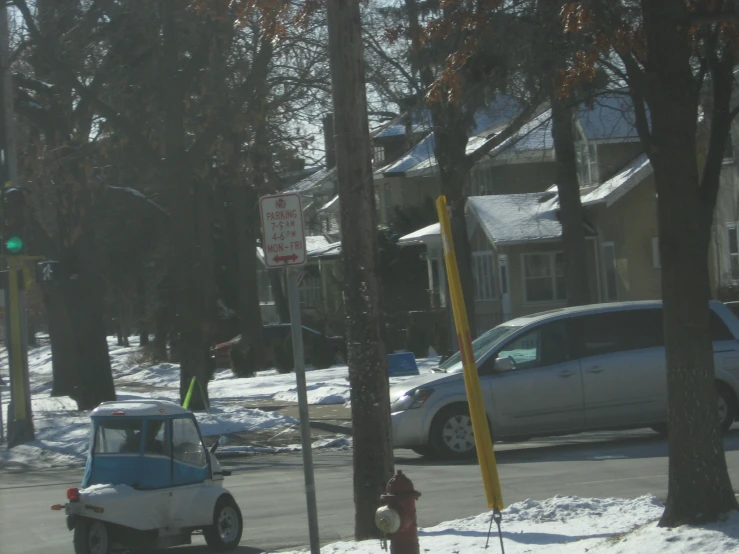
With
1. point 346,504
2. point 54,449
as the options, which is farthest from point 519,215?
point 346,504

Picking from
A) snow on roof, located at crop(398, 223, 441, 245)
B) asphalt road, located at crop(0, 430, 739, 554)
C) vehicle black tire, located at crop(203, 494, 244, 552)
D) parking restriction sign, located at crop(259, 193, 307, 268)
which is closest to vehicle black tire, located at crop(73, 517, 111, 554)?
vehicle black tire, located at crop(203, 494, 244, 552)

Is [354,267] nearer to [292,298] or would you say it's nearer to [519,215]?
[292,298]

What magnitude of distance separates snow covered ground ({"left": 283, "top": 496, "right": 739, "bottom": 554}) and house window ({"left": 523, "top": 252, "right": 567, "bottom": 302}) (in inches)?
1118

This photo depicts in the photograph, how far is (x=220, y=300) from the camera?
49.2 m

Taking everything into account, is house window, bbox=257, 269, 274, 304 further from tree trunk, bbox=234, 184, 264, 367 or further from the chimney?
tree trunk, bbox=234, 184, 264, 367

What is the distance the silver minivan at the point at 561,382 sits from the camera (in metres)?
13.8

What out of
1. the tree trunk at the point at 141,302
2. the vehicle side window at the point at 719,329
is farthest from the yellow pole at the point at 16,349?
the tree trunk at the point at 141,302

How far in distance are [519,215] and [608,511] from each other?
2825 centimetres

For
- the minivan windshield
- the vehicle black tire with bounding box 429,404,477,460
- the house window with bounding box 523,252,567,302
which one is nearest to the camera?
the vehicle black tire with bounding box 429,404,477,460

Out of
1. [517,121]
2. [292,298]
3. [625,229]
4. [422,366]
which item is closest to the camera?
[292,298]

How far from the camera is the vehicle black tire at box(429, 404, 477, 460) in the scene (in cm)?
1373

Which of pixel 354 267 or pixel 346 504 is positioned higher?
pixel 354 267

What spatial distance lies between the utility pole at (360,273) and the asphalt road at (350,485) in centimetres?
Answer: 136

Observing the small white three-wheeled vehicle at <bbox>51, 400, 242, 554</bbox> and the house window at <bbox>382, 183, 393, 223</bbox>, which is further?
the house window at <bbox>382, 183, 393, 223</bbox>
